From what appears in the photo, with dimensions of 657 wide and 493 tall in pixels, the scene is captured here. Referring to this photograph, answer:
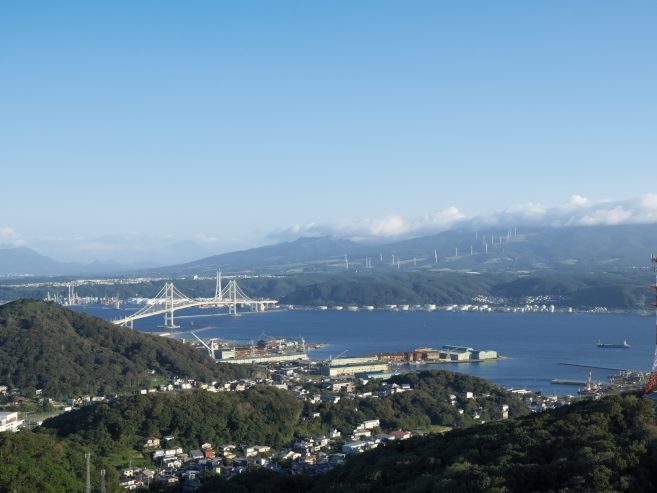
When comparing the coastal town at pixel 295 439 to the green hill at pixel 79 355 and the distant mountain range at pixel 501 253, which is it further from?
the distant mountain range at pixel 501 253

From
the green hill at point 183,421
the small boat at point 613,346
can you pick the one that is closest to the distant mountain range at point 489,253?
the small boat at point 613,346

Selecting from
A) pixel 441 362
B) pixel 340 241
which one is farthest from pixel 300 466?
pixel 340 241

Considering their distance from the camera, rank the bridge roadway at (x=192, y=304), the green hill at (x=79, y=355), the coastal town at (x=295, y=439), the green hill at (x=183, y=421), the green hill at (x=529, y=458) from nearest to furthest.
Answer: the green hill at (x=529, y=458), the coastal town at (x=295, y=439), the green hill at (x=183, y=421), the green hill at (x=79, y=355), the bridge roadway at (x=192, y=304)

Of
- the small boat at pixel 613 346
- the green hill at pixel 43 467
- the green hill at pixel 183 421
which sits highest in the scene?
the green hill at pixel 43 467

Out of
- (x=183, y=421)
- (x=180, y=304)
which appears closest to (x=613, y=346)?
(x=183, y=421)

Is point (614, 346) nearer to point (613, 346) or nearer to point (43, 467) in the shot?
point (613, 346)

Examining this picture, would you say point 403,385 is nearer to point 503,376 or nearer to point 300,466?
point 503,376

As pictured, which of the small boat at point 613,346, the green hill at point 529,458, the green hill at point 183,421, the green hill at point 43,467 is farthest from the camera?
the small boat at point 613,346
